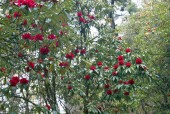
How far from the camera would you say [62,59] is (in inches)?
172

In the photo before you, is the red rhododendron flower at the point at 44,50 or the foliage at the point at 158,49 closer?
the red rhododendron flower at the point at 44,50

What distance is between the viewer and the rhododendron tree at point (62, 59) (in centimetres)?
290

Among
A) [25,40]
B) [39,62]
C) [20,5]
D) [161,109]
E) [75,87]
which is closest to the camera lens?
[20,5]

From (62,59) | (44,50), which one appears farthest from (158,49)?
(44,50)

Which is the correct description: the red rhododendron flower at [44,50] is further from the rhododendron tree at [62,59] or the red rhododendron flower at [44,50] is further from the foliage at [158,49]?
the foliage at [158,49]

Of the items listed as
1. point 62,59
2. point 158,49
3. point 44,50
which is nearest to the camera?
point 44,50

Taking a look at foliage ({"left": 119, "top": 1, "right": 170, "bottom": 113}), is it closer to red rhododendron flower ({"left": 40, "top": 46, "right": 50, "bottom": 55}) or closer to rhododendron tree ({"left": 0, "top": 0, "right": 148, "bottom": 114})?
rhododendron tree ({"left": 0, "top": 0, "right": 148, "bottom": 114})

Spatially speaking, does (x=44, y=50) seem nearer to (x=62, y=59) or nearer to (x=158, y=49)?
(x=62, y=59)

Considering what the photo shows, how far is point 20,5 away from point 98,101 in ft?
9.95

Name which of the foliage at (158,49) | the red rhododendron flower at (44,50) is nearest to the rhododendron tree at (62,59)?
the red rhododendron flower at (44,50)

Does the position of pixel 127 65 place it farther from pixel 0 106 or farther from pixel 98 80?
pixel 0 106

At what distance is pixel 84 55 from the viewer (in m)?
5.68

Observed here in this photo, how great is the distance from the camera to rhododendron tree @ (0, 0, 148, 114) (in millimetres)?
2904

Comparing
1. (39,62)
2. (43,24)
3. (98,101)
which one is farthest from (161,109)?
(43,24)
